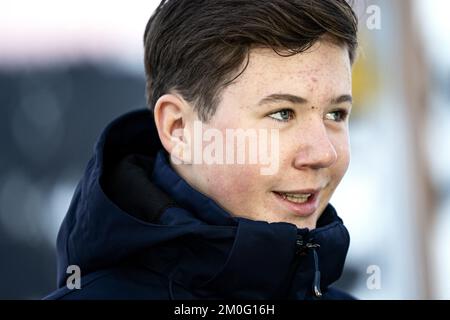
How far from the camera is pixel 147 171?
247cm

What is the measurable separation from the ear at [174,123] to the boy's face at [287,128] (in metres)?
0.10

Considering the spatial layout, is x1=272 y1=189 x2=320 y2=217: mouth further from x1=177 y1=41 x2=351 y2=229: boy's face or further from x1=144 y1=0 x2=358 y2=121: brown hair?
x1=144 y1=0 x2=358 y2=121: brown hair

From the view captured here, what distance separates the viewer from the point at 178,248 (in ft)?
6.86

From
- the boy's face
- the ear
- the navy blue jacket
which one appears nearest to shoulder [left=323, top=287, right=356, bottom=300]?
the navy blue jacket

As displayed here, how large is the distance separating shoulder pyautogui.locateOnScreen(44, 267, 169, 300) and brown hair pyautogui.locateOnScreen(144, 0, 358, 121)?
0.46 meters

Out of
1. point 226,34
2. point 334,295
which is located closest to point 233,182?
point 226,34

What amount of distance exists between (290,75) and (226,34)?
0.21m

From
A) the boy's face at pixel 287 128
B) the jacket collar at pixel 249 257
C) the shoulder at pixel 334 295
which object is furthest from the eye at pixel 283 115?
the shoulder at pixel 334 295

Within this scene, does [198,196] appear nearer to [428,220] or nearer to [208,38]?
[208,38]

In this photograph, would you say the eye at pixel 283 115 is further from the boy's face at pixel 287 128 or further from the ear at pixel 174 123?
the ear at pixel 174 123

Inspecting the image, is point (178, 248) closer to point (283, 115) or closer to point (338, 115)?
point (283, 115)

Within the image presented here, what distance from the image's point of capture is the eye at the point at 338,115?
222 centimetres

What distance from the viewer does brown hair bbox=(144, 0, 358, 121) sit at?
2.14m
